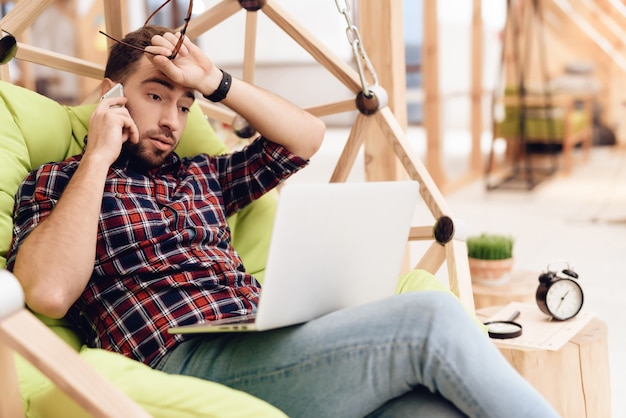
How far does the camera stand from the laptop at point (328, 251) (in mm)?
1288

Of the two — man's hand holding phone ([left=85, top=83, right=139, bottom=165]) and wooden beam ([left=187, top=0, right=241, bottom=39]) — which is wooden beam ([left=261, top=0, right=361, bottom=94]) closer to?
wooden beam ([left=187, top=0, right=241, bottom=39])

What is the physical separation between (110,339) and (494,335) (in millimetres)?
995

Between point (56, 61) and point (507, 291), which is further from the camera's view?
point (507, 291)

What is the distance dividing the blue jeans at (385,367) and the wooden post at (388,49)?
124cm

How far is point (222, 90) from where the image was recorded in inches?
75.6

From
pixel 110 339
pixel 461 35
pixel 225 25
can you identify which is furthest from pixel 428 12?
pixel 110 339

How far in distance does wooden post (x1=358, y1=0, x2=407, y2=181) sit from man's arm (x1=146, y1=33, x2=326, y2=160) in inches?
22.2

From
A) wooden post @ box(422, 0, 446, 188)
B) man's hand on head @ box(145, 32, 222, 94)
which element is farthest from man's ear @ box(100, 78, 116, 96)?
wooden post @ box(422, 0, 446, 188)

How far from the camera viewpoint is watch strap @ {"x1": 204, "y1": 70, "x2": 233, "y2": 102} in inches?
75.2

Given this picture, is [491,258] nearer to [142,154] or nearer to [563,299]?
[563,299]

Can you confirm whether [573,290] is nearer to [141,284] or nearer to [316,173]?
[141,284]

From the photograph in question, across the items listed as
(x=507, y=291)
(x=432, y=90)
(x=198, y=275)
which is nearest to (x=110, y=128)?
(x=198, y=275)

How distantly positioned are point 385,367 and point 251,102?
0.86 m

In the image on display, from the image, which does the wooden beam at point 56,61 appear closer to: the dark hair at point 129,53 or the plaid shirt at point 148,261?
the dark hair at point 129,53
